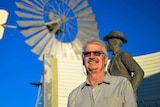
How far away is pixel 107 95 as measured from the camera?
2.46 m

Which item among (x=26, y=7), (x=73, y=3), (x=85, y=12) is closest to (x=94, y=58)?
(x=26, y=7)

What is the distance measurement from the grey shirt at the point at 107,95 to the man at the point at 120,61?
190cm

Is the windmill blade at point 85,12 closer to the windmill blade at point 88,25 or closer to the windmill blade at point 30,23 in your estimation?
the windmill blade at point 88,25

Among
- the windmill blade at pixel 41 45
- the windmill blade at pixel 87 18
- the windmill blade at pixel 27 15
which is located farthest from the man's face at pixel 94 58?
the windmill blade at pixel 87 18

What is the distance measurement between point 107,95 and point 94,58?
1.04 feet

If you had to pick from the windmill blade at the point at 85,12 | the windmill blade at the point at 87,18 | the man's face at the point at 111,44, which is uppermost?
the windmill blade at the point at 85,12

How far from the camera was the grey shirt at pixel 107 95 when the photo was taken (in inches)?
94.4

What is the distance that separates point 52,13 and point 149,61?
743 cm

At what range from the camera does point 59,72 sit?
13.6 meters

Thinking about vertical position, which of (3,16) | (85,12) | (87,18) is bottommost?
(3,16)

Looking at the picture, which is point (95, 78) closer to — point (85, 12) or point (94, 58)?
point (94, 58)

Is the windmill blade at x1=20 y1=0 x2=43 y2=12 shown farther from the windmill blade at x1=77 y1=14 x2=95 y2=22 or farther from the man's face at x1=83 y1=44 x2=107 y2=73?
the man's face at x1=83 y1=44 x2=107 y2=73

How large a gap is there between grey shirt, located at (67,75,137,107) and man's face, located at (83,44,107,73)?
117mm

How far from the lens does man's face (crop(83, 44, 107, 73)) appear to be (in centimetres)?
252
